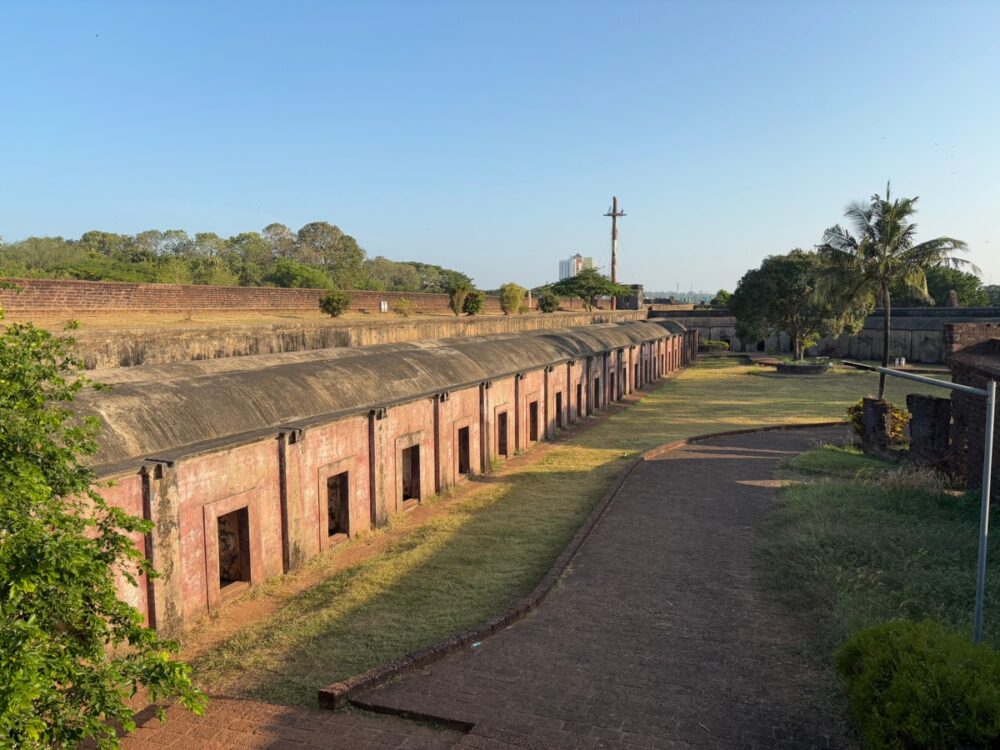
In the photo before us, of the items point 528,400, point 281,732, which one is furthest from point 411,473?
point 281,732

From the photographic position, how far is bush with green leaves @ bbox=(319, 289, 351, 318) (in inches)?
1326

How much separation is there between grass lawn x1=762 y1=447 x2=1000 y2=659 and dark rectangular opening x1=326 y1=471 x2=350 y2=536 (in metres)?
8.13

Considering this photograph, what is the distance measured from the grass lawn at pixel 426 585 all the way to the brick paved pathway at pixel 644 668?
951 millimetres

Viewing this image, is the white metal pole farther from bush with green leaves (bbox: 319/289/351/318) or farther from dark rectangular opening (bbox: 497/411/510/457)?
bush with green leaves (bbox: 319/289/351/318)

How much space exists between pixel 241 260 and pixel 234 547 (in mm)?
74513

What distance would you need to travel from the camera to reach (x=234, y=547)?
1224 centimetres

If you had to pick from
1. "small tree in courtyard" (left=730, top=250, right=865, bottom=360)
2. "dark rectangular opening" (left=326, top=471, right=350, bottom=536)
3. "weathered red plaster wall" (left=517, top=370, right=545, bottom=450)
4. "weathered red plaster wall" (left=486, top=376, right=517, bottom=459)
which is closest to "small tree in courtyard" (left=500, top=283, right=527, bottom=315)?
"small tree in courtyard" (left=730, top=250, right=865, bottom=360)

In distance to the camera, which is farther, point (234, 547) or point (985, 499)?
point (234, 547)

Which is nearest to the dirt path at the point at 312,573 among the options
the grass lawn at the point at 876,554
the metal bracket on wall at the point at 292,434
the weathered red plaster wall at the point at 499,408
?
the weathered red plaster wall at the point at 499,408

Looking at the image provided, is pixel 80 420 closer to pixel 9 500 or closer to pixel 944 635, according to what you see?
pixel 9 500

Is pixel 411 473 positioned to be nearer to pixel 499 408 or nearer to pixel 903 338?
pixel 499 408

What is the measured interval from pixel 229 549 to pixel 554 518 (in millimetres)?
6759

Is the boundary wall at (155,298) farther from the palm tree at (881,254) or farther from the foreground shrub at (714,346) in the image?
the foreground shrub at (714,346)

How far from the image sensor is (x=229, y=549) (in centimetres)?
1236
